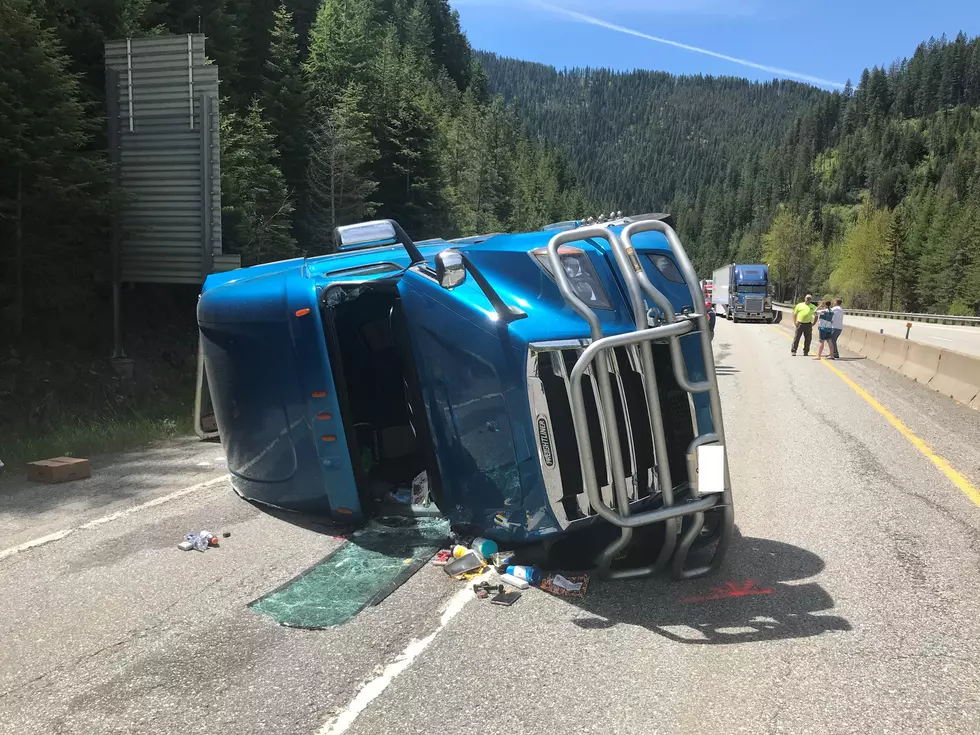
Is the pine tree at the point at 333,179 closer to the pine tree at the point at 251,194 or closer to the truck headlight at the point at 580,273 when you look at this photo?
the pine tree at the point at 251,194

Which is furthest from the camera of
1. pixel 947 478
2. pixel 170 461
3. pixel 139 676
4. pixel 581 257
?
pixel 170 461

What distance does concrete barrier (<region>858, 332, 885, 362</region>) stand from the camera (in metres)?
18.9

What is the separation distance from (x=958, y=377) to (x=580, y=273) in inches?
449

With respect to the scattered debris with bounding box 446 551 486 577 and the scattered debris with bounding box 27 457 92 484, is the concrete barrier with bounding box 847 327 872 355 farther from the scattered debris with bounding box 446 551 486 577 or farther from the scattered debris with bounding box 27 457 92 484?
the scattered debris with bounding box 27 457 92 484

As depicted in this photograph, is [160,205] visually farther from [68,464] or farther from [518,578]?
[518,578]

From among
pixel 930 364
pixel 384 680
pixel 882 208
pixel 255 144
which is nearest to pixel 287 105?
pixel 255 144

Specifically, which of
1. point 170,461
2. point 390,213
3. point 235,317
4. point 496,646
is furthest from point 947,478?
point 390,213

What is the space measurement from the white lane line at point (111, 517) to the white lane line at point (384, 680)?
307 cm

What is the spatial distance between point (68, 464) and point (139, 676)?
440 cm

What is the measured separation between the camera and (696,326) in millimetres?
3672

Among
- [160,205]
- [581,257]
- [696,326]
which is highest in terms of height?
[160,205]

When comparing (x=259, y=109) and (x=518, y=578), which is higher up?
(x=259, y=109)

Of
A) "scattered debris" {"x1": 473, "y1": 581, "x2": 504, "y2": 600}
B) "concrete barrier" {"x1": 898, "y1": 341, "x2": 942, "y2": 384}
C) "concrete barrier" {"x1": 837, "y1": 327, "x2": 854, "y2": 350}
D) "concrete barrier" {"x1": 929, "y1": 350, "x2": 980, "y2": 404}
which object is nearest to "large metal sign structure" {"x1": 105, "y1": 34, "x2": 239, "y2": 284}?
"scattered debris" {"x1": 473, "y1": 581, "x2": 504, "y2": 600}

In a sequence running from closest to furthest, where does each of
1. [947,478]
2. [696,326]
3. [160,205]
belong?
1. [696,326]
2. [947,478]
3. [160,205]
